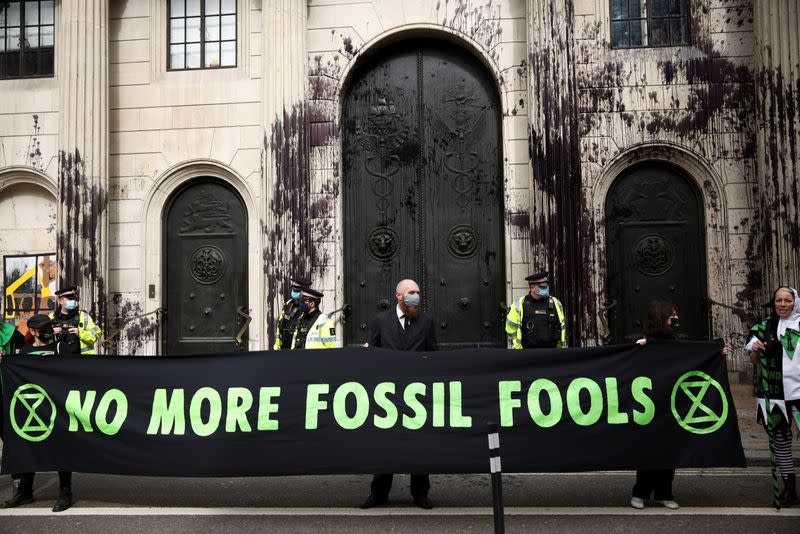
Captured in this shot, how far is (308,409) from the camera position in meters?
6.53

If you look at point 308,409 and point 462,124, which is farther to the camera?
point 462,124

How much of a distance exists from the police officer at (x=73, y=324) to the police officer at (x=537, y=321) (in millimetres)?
5336

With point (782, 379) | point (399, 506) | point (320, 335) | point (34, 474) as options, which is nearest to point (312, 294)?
point (320, 335)

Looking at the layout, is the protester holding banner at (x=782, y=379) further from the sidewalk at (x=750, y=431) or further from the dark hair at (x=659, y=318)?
the sidewalk at (x=750, y=431)

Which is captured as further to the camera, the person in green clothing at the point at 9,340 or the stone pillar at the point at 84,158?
the stone pillar at the point at 84,158

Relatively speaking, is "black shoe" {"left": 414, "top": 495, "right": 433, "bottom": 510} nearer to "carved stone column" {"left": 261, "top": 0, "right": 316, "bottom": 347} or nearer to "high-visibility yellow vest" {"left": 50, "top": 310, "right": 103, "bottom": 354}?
"high-visibility yellow vest" {"left": 50, "top": 310, "right": 103, "bottom": 354}

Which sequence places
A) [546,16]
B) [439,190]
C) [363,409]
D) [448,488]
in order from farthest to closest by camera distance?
[439,190] → [546,16] → [448,488] → [363,409]

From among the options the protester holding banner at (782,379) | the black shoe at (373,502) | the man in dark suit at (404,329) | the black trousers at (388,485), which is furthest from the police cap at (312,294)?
the protester holding banner at (782,379)

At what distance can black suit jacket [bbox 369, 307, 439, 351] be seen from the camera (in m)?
7.08

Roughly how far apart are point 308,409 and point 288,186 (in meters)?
6.43

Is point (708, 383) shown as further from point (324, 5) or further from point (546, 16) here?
point (324, 5)

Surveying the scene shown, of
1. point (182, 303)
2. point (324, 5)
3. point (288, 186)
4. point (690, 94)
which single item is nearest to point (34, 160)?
point (182, 303)

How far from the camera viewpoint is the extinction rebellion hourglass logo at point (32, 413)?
6.84 metres

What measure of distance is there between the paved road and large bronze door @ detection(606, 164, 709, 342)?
4336 mm
